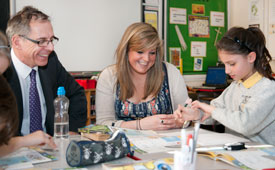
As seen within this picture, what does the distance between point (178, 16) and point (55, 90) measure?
2754mm

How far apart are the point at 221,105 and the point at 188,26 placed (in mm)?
2737

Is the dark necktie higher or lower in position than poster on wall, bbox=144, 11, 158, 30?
lower

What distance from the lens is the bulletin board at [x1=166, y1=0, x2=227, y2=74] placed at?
4.38 meters

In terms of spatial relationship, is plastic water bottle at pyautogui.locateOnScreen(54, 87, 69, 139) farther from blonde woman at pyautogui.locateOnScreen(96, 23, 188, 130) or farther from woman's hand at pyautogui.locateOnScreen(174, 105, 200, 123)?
woman's hand at pyautogui.locateOnScreen(174, 105, 200, 123)

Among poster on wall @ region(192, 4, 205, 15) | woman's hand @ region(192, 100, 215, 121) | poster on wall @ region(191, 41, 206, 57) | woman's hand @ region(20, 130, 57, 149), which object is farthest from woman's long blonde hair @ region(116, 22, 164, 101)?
poster on wall @ region(192, 4, 205, 15)

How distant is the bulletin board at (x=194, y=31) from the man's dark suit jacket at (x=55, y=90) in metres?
2.39

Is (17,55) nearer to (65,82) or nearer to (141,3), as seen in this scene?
(65,82)

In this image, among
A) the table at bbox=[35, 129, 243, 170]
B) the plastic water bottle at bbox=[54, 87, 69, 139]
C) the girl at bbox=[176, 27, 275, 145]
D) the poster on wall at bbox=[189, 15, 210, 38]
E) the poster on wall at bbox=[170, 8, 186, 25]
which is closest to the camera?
the table at bbox=[35, 129, 243, 170]

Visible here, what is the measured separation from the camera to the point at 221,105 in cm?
194

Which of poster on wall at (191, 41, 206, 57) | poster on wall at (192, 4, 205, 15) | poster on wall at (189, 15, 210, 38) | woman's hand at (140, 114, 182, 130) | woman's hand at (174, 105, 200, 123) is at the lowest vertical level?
woman's hand at (140, 114, 182, 130)

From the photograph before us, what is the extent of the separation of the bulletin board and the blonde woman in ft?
7.21

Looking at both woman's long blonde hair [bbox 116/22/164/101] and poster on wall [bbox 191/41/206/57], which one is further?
poster on wall [bbox 191/41/206/57]

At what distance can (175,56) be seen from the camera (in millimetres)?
4418

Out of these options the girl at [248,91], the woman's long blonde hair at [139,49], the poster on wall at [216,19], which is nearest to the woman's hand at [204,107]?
the girl at [248,91]
